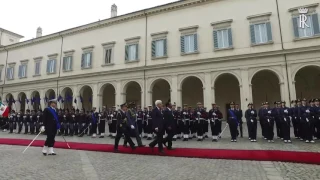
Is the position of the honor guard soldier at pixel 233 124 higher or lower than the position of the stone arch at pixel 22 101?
lower

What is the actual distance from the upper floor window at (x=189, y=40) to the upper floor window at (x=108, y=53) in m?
8.13

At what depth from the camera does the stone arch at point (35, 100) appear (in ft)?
98.3

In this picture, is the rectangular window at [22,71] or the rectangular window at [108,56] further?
the rectangular window at [22,71]

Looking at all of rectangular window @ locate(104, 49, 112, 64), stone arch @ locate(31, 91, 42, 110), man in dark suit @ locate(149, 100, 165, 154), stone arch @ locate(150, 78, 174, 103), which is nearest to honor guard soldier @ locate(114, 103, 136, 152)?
man in dark suit @ locate(149, 100, 165, 154)

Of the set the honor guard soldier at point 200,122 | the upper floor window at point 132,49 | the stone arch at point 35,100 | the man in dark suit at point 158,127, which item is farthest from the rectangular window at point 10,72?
the man in dark suit at point 158,127

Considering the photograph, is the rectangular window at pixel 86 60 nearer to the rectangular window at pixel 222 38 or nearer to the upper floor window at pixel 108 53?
the upper floor window at pixel 108 53

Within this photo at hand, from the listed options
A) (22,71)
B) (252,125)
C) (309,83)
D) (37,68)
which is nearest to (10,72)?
(22,71)

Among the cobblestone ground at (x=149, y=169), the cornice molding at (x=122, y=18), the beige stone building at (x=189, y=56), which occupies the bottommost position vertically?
the cobblestone ground at (x=149, y=169)

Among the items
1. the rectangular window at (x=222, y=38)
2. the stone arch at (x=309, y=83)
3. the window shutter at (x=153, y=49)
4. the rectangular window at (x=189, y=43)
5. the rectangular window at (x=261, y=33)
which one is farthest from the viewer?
the window shutter at (x=153, y=49)

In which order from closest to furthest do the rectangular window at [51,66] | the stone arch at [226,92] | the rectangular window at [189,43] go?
the rectangular window at [189,43]
the stone arch at [226,92]
the rectangular window at [51,66]

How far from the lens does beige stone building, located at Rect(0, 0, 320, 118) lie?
18688 mm

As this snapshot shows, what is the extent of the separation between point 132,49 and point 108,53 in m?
3.14

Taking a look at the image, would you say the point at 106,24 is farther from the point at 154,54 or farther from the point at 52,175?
the point at 52,175

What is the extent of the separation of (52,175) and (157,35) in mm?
19456
